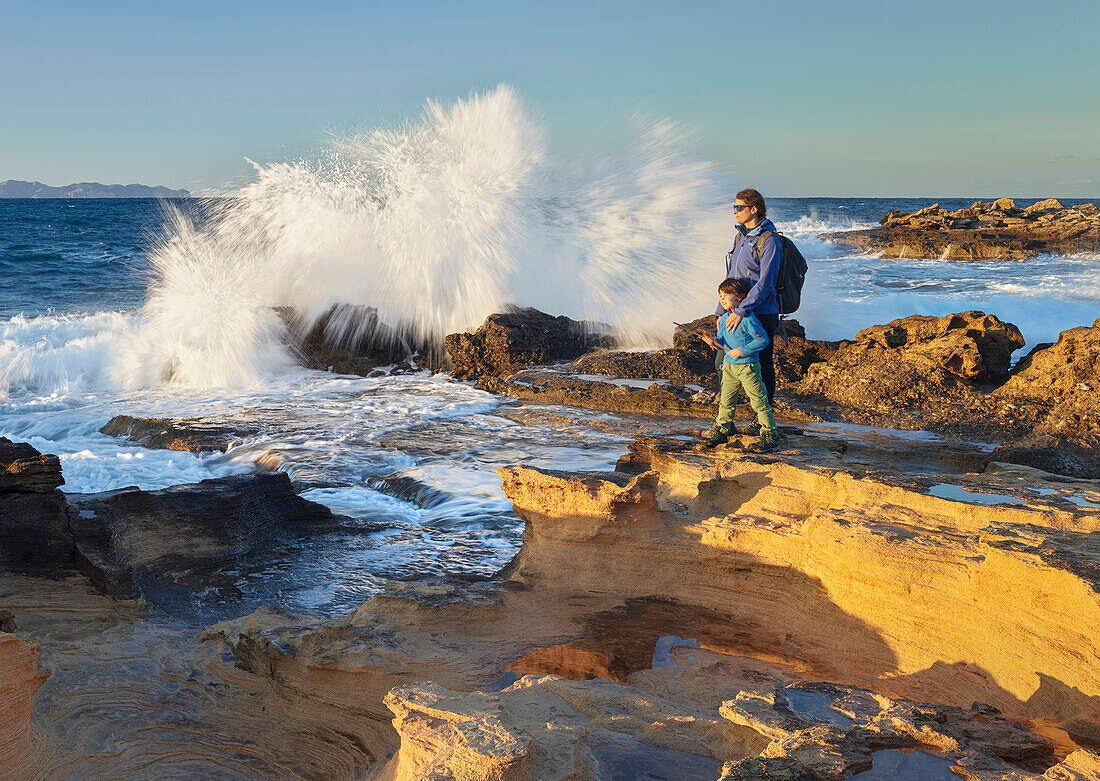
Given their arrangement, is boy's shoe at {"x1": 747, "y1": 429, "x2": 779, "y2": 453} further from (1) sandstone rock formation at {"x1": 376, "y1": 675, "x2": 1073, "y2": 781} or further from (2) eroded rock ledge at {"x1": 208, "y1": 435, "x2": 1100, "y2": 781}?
(1) sandstone rock formation at {"x1": 376, "y1": 675, "x2": 1073, "y2": 781}

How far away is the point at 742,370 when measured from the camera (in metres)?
4.35

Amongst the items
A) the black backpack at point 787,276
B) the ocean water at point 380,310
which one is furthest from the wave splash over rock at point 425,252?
the black backpack at point 787,276

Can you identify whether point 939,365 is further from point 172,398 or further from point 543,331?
point 172,398

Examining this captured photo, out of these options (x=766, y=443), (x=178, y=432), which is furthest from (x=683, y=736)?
(x=178, y=432)

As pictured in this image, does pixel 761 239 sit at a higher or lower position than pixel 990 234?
lower

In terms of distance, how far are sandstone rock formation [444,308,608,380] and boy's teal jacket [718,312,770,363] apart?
16.9ft

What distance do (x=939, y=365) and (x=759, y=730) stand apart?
5394mm

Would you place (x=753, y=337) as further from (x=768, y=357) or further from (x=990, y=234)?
(x=990, y=234)

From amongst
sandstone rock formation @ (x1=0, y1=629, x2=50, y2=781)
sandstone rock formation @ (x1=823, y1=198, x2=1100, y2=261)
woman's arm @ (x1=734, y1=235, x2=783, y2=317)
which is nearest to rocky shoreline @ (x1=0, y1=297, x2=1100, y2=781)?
sandstone rock formation @ (x1=0, y1=629, x2=50, y2=781)

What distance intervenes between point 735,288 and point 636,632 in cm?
199

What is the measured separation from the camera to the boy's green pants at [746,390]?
4309 millimetres

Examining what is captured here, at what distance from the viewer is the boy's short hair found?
437 cm

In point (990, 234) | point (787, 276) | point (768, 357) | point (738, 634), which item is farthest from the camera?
point (990, 234)

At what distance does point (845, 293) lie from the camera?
694 inches
